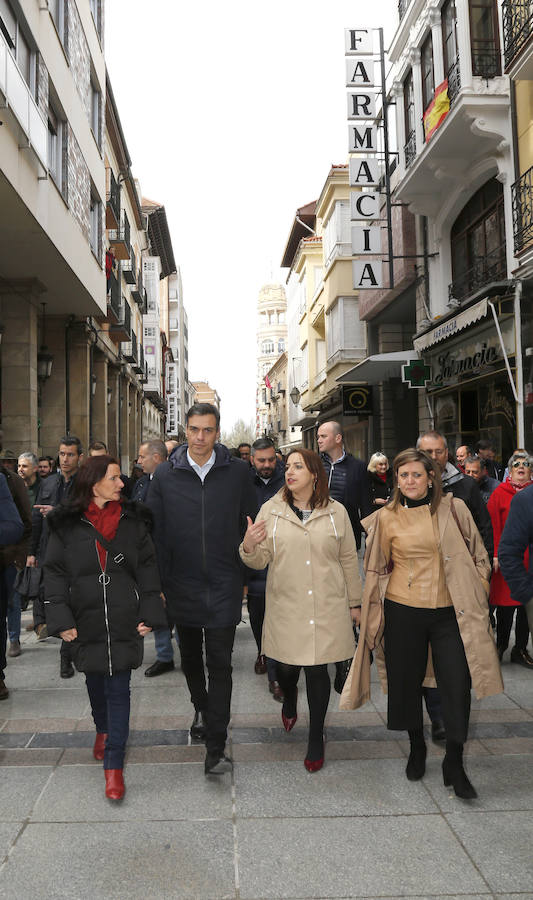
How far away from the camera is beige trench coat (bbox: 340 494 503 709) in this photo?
12.5 ft

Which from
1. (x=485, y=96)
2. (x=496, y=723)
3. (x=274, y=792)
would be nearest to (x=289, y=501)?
(x=274, y=792)

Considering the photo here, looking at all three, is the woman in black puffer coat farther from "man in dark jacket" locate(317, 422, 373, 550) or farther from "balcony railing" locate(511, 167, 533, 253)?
"balcony railing" locate(511, 167, 533, 253)

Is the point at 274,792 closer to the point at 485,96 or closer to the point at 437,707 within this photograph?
the point at 437,707

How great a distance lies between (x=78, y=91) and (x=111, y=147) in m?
11.1

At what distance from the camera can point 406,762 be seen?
4.25m

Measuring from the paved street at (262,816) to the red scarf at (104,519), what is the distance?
133 centimetres

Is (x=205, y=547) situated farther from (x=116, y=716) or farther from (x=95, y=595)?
(x=116, y=716)

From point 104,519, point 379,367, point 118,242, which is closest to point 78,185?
point 379,367

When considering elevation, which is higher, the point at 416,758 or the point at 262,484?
the point at 262,484

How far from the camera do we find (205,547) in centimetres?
425

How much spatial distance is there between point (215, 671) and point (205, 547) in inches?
28.4

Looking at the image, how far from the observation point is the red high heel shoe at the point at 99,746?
4.34 meters

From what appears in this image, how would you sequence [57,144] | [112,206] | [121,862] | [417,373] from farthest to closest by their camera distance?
[112,206] → [417,373] → [57,144] → [121,862]

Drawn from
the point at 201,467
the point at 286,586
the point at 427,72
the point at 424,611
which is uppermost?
the point at 427,72
